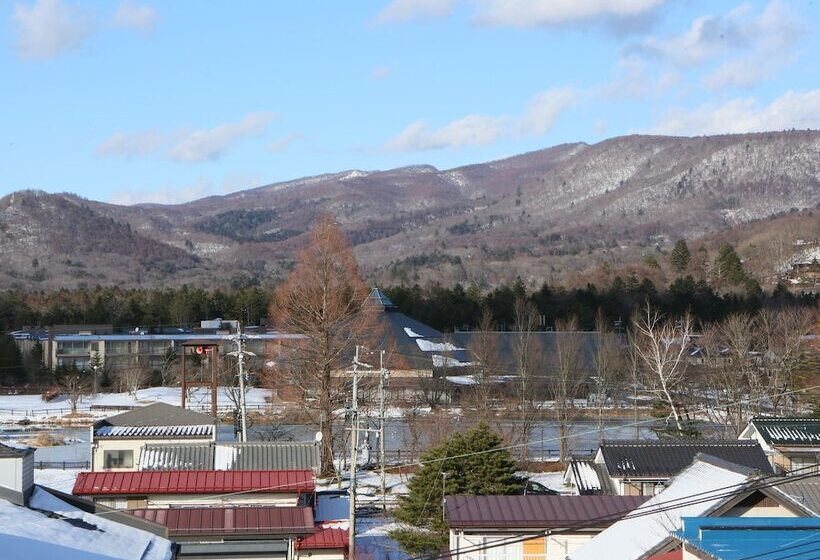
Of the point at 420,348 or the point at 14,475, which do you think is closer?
the point at 14,475

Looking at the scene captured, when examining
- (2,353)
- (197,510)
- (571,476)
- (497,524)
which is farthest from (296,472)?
(2,353)

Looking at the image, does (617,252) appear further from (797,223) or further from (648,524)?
(648,524)

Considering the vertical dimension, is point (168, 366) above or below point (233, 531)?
above

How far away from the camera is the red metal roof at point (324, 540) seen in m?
16.7

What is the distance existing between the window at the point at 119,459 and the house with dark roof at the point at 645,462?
931 centimetres

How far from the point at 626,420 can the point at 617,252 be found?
129344mm

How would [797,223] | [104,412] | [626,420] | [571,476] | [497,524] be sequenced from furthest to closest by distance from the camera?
[797,223]
[104,412]
[626,420]
[571,476]
[497,524]

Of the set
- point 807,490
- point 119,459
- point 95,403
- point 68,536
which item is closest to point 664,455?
point 807,490

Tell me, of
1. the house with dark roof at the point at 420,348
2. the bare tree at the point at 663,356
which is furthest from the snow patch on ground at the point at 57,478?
the house with dark roof at the point at 420,348

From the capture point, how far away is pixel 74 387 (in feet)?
160

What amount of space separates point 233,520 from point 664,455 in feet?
28.9

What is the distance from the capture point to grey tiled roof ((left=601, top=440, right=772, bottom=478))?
20750 mm

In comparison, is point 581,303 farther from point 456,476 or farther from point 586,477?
point 456,476

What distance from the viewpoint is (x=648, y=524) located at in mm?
13531
